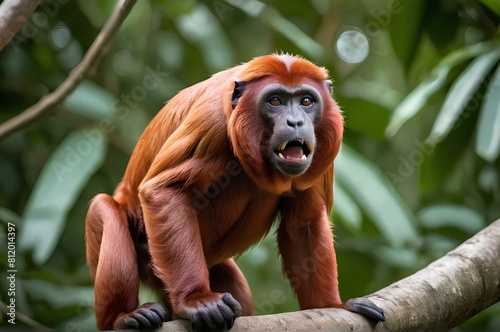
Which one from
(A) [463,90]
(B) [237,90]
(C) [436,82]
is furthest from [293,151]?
(C) [436,82]

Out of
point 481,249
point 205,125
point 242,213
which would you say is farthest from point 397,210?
point 205,125

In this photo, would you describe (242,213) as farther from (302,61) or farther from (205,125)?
(302,61)

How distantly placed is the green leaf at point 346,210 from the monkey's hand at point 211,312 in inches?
133

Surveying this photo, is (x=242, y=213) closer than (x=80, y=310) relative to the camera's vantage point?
Yes

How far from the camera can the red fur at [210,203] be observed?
471cm

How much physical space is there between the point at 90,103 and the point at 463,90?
13.3ft

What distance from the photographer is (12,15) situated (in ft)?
14.6

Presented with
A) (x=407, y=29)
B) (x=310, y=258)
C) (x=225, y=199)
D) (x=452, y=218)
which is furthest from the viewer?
(x=452, y=218)

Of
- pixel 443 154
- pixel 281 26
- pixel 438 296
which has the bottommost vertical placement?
pixel 438 296

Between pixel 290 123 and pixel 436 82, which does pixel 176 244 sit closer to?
pixel 290 123

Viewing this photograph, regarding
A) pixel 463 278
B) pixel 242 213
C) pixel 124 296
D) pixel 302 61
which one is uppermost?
pixel 302 61

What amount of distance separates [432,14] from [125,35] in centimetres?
392

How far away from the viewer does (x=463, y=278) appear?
16.7 feet

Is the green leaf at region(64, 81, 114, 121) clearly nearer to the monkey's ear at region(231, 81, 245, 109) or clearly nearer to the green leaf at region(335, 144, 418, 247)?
the green leaf at region(335, 144, 418, 247)
